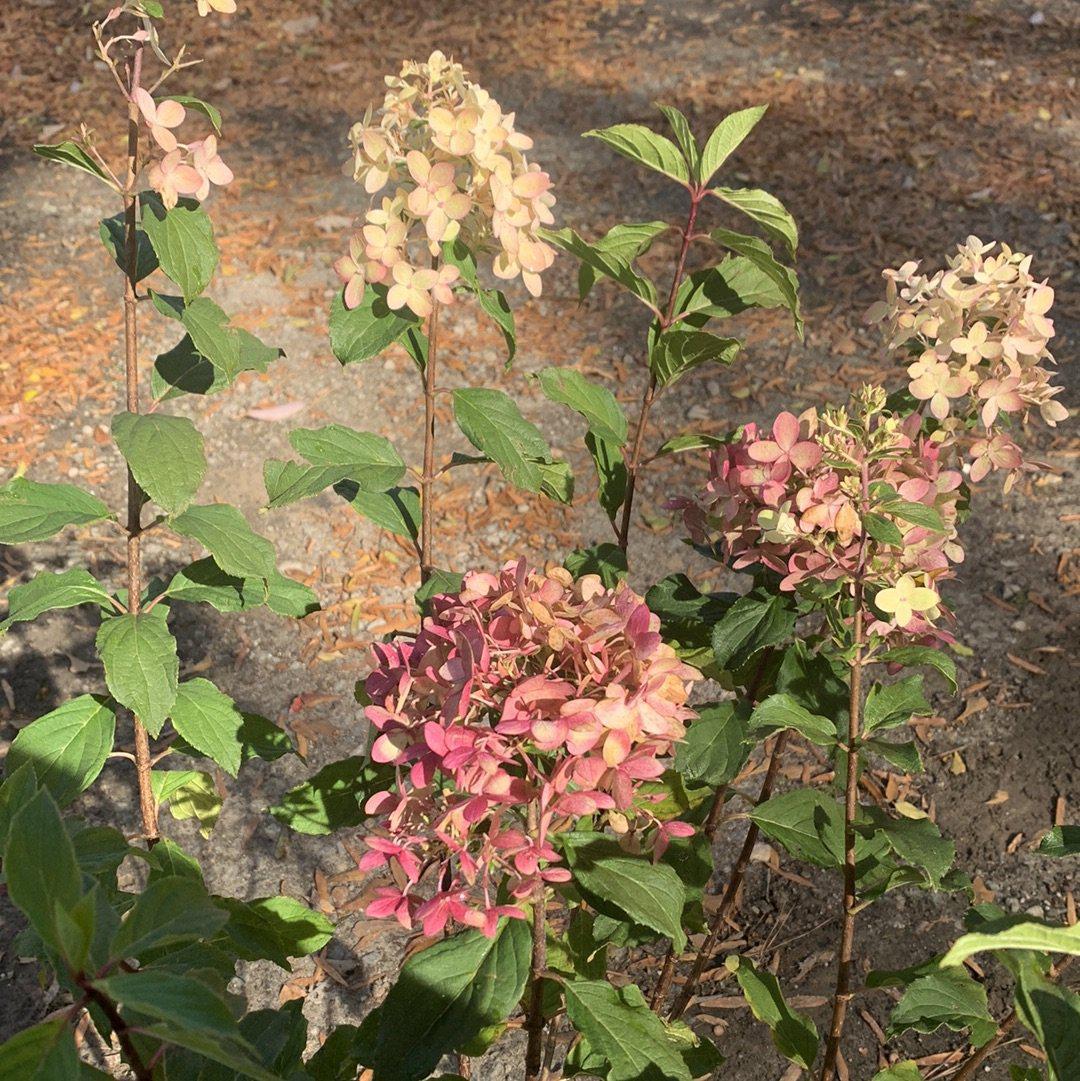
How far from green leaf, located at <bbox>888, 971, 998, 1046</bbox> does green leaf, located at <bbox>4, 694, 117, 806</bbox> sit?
1178 millimetres

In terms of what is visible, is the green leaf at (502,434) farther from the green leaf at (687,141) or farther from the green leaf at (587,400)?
the green leaf at (687,141)

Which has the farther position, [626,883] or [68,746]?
[68,746]

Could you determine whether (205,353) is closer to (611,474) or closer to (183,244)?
(183,244)

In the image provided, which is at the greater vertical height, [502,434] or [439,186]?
A: [439,186]

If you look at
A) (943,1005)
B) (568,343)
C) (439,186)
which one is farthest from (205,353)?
(568,343)

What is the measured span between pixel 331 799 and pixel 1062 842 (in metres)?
0.97

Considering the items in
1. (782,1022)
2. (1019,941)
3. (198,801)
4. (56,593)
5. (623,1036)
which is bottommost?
(782,1022)

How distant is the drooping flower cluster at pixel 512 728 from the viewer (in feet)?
3.92

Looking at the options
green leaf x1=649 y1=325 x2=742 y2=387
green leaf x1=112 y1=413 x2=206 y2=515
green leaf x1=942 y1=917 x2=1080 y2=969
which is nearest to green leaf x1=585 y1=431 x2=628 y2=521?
green leaf x1=649 y1=325 x2=742 y2=387

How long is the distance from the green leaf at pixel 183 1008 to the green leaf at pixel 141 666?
79 cm

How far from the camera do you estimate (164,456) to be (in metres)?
1.47

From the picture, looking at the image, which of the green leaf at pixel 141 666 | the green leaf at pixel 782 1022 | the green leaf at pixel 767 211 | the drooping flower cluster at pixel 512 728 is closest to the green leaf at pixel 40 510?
the green leaf at pixel 141 666

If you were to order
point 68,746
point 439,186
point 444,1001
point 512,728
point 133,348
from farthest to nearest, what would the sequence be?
point 68,746
point 133,348
point 439,186
point 444,1001
point 512,728

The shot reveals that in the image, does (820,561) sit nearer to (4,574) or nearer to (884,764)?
(884,764)
